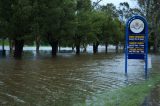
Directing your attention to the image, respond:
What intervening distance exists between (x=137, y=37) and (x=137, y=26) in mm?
544

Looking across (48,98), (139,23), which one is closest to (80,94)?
(48,98)

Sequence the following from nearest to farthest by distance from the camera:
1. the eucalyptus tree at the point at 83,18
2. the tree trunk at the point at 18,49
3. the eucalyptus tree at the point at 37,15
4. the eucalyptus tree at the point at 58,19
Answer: the eucalyptus tree at the point at 37,15, the eucalyptus tree at the point at 58,19, the tree trunk at the point at 18,49, the eucalyptus tree at the point at 83,18

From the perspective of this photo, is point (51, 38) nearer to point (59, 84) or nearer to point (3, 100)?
point (59, 84)

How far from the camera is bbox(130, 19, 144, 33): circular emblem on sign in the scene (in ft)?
66.7

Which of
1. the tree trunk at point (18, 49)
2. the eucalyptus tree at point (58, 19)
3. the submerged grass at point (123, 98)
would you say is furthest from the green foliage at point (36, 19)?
the submerged grass at point (123, 98)

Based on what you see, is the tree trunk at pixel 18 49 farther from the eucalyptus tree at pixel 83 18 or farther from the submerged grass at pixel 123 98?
the submerged grass at pixel 123 98

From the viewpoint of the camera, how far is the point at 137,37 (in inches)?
805

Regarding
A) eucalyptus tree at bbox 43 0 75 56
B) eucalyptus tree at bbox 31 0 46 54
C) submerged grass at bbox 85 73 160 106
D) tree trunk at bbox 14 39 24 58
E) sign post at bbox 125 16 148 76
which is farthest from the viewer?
tree trunk at bbox 14 39 24 58

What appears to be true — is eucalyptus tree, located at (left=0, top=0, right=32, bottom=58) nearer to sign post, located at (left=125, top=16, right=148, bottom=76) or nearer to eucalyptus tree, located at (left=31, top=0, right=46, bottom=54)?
eucalyptus tree, located at (left=31, top=0, right=46, bottom=54)

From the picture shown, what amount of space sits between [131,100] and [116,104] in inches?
33.0

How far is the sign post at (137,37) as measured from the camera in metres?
20.3

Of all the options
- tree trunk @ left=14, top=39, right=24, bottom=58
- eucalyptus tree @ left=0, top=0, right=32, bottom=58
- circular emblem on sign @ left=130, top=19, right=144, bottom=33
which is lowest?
tree trunk @ left=14, top=39, right=24, bottom=58

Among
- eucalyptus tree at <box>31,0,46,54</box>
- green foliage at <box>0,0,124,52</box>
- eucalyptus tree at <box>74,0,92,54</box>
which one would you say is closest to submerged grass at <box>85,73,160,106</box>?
green foliage at <box>0,0,124,52</box>

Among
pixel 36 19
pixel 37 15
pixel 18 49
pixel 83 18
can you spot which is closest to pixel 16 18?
pixel 36 19
